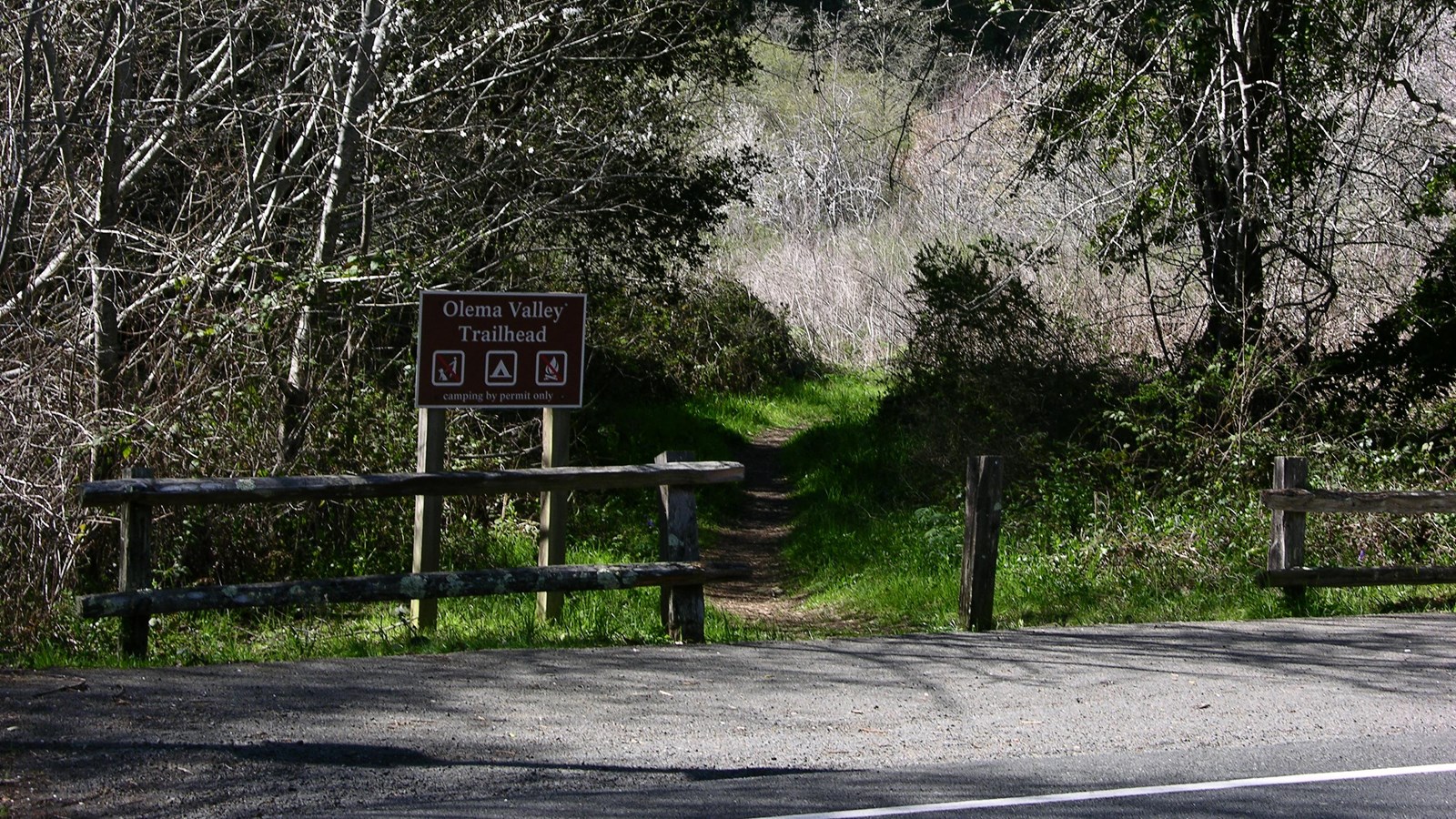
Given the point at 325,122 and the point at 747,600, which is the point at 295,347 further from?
the point at 747,600

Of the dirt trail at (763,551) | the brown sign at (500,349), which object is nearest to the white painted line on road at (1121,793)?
the brown sign at (500,349)

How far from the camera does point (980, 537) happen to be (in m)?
9.45

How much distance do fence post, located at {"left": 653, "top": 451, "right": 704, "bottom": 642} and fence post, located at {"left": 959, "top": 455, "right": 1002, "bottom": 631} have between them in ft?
5.89

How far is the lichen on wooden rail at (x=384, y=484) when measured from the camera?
7.79 m

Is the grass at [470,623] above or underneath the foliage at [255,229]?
underneath

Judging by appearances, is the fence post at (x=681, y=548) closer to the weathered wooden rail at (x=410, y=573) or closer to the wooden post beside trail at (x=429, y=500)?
the weathered wooden rail at (x=410, y=573)

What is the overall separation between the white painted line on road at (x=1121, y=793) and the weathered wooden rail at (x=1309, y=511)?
414 centimetres

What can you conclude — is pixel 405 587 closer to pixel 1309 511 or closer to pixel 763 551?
pixel 1309 511

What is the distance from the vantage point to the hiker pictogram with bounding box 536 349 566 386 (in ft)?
30.6

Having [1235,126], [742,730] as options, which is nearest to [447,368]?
[742,730]

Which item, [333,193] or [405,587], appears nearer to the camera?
[405,587]

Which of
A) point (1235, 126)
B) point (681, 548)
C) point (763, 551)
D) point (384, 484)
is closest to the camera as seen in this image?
point (384, 484)

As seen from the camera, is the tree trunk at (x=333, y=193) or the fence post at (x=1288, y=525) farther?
the tree trunk at (x=333, y=193)

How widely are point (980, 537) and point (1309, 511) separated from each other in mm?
2808
